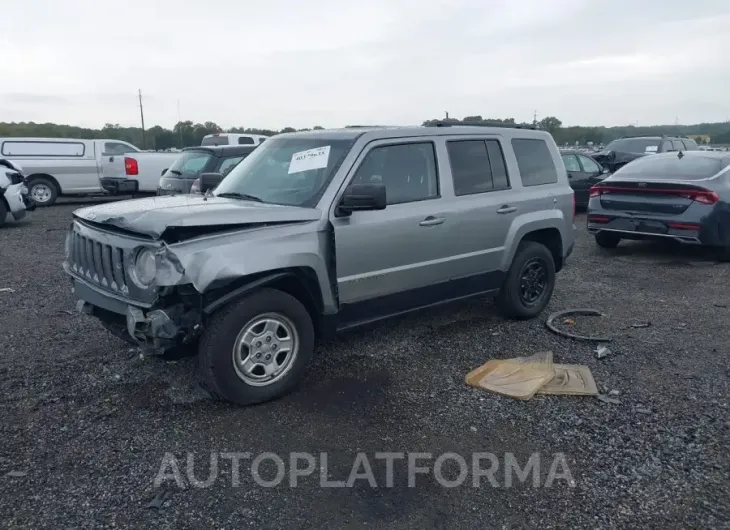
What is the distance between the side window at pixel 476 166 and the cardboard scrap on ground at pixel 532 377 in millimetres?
1534

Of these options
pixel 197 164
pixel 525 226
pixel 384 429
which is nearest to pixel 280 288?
pixel 384 429

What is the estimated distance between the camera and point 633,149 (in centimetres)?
1881

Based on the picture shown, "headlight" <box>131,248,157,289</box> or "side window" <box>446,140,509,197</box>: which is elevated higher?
"side window" <box>446,140,509,197</box>

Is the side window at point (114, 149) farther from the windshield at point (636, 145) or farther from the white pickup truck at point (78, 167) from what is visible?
the windshield at point (636, 145)

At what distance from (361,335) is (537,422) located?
209 cm

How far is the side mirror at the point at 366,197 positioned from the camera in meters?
4.34

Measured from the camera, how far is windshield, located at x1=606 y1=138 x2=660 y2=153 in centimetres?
1831

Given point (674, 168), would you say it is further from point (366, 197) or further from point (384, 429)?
point (384, 429)

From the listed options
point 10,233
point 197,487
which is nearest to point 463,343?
point 197,487

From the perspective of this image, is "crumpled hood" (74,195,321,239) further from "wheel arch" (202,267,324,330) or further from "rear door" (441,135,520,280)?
"rear door" (441,135,520,280)

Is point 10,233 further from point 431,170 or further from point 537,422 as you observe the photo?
point 537,422

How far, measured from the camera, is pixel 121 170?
1731 cm

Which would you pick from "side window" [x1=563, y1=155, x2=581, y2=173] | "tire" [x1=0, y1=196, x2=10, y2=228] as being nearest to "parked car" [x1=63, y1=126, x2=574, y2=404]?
A: "side window" [x1=563, y1=155, x2=581, y2=173]

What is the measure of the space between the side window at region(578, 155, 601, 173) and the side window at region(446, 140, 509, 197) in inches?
384
